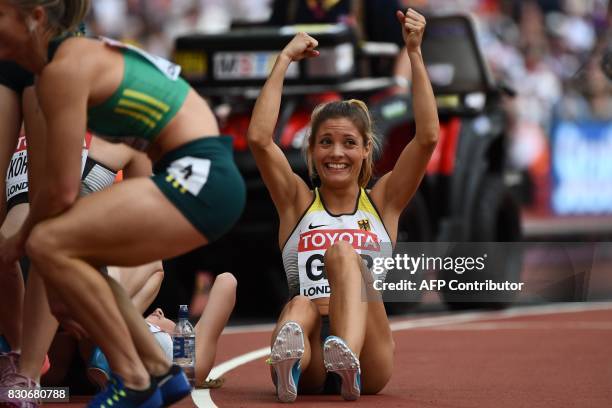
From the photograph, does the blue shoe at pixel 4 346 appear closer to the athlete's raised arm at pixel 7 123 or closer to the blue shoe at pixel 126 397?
the athlete's raised arm at pixel 7 123

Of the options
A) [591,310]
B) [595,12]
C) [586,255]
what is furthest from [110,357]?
[595,12]

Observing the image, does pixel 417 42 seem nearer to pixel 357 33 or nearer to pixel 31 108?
pixel 31 108

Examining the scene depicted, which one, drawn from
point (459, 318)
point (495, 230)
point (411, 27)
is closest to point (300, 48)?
point (411, 27)

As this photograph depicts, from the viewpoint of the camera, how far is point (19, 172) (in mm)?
7914

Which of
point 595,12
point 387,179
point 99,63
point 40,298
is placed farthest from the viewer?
point 595,12

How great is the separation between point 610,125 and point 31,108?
42.2 ft

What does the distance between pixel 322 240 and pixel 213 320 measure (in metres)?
0.68

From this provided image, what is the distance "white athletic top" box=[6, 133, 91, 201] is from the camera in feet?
25.5

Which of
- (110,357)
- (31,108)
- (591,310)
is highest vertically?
(31,108)

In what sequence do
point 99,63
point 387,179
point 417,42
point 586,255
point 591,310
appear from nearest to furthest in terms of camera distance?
point 99,63
point 417,42
point 387,179
point 591,310
point 586,255

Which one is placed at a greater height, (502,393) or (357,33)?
(357,33)

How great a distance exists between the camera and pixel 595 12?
2325cm

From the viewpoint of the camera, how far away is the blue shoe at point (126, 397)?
609 centimetres

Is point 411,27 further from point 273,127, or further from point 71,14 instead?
point 71,14
